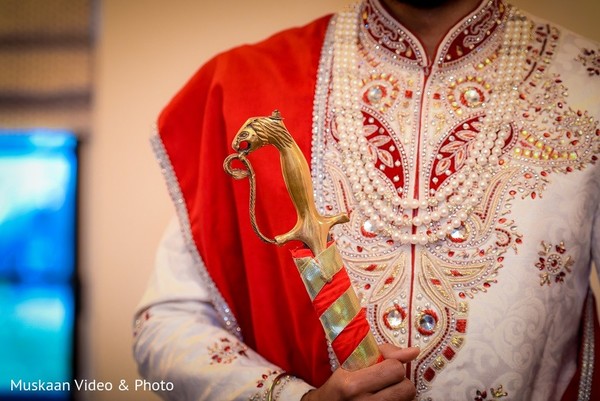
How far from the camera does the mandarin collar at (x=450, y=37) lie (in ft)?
3.67

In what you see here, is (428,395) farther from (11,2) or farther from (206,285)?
(11,2)

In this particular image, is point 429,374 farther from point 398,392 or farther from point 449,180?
point 449,180

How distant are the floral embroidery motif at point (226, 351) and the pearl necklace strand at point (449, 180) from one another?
26 centimetres

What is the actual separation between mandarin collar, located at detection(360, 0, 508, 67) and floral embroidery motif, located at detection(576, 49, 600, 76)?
13 centimetres

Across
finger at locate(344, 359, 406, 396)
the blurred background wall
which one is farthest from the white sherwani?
the blurred background wall

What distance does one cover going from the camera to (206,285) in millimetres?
1146

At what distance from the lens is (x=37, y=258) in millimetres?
1797

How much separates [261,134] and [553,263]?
456 millimetres

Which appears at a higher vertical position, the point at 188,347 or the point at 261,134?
the point at 261,134

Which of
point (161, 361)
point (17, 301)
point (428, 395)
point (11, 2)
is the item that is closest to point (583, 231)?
point (428, 395)

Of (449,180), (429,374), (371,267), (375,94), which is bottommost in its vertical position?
(429,374)

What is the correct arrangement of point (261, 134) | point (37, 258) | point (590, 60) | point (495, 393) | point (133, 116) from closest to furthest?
point (261, 134) < point (495, 393) < point (590, 60) < point (133, 116) < point (37, 258)

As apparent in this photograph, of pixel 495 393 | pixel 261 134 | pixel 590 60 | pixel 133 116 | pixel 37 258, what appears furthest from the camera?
pixel 37 258

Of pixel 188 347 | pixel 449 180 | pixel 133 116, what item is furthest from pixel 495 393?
pixel 133 116
